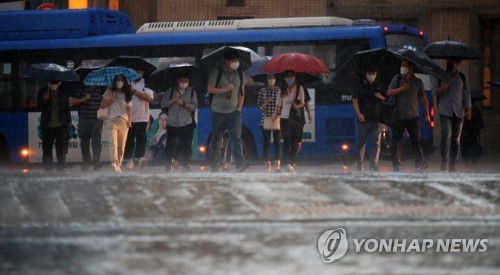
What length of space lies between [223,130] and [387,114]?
6.86 feet

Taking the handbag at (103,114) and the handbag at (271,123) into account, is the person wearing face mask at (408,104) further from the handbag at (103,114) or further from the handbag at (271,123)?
the handbag at (103,114)

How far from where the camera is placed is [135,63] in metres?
18.6

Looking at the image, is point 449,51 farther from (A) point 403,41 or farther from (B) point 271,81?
(A) point 403,41

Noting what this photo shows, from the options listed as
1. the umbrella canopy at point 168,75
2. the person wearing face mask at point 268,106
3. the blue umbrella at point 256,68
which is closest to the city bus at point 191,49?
the blue umbrella at point 256,68

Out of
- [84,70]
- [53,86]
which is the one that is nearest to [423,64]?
[53,86]

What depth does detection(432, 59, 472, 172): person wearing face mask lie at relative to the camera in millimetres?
15398

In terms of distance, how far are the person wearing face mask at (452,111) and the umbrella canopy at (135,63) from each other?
5.14m

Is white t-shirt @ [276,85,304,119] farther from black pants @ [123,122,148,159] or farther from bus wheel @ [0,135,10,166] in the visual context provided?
bus wheel @ [0,135,10,166]

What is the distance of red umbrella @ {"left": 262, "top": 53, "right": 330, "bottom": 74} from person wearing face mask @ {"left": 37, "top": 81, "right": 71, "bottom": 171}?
2.97 m

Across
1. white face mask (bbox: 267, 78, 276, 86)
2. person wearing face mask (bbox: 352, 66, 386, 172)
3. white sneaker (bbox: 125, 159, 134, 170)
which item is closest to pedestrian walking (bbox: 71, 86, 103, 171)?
white sneaker (bbox: 125, 159, 134, 170)

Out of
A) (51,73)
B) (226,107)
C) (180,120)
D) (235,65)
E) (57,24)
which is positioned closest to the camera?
(226,107)

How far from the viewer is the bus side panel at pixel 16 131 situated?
70.9 feet

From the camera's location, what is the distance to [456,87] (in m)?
15.5

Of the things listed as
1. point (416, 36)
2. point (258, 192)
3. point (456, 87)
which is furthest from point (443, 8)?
point (258, 192)
